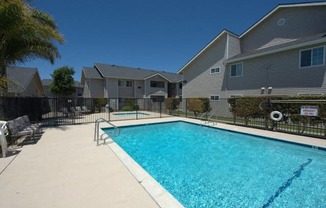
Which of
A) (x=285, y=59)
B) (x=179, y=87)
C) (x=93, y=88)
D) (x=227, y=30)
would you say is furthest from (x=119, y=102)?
(x=285, y=59)

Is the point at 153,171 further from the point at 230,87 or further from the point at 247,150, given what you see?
the point at 230,87

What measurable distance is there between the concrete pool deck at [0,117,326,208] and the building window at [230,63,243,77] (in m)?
14.8

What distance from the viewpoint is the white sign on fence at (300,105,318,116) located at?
858 centimetres

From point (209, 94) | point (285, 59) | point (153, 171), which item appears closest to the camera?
point (153, 171)

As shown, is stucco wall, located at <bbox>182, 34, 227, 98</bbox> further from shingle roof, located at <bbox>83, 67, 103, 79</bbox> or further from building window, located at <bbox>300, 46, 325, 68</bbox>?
shingle roof, located at <bbox>83, 67, 103, 79</bbox>

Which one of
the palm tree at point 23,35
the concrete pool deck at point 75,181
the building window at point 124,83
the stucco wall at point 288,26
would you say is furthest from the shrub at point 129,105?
the concrete pool deck at point 75,181

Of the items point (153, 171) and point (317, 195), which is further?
point (153, 171)

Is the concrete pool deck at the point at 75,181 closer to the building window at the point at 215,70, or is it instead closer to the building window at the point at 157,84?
the building window at the point at 215,70

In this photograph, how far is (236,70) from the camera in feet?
55.9

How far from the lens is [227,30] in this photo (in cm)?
1800

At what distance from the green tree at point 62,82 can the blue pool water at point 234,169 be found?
26312 millimetres

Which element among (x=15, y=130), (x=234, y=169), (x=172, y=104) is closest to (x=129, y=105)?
(x=172, y=104)

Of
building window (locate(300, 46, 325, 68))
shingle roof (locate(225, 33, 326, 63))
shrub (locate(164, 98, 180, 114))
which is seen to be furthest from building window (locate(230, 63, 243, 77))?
shrub (locate(164, 98, 180, 114))

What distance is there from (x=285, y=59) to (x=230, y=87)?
5274 millimetres
